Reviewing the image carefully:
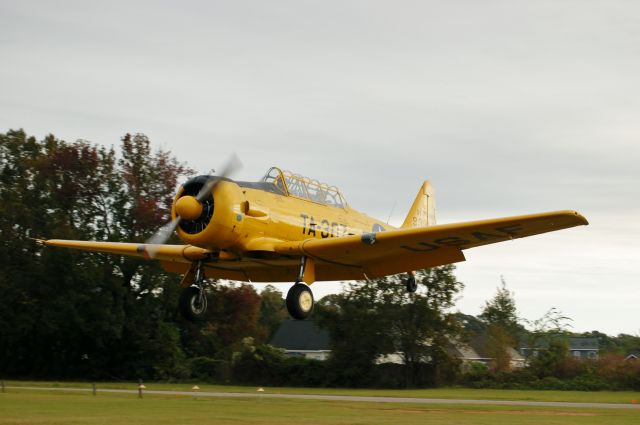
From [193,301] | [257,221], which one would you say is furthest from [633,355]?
[257,221]

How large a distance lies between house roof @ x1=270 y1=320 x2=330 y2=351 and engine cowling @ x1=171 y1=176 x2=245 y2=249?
47722 mm

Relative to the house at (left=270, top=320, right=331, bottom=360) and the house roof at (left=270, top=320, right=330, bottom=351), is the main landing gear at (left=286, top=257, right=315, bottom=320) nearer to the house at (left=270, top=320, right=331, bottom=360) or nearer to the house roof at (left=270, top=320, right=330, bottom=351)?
the house at (left=270, top=320, right=331, bottom=360)

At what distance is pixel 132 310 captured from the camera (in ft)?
153

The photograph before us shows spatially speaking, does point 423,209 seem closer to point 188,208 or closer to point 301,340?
point 188,208

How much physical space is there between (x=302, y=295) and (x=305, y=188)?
2861mm

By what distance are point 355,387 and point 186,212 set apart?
2824 centimetres

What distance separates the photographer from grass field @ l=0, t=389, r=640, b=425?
2111 cm

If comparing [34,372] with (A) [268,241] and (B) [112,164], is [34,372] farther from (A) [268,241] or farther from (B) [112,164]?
(A) [268,241]

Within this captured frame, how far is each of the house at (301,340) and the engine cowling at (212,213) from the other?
47297mm

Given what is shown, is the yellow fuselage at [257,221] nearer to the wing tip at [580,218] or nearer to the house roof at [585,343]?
the wing tip at [580,218]

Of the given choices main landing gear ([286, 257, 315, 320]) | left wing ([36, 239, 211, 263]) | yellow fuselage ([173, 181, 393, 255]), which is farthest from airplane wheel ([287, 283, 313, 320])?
left wing ([36, 239, 211, 263])

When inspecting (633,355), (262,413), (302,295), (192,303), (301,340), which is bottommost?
(262,413)

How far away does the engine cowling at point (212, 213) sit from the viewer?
18703 mm

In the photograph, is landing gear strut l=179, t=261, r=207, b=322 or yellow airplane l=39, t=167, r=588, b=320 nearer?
yellow airplane l=39, t=167, r=588, b=320
